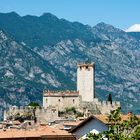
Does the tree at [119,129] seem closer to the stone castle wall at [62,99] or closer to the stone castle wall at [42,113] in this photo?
the stone castle wall at [42,113]

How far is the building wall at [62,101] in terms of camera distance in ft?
508

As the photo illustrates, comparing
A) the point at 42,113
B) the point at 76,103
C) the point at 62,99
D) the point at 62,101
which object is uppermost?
the point at 62,99

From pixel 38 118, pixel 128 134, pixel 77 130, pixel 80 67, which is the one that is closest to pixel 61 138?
pixel 77 130

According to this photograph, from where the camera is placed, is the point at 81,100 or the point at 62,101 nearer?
the point at 62,101

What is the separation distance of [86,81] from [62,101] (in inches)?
560

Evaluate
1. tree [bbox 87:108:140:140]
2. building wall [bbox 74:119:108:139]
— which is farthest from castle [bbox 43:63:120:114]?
tree [bbox 87:108:140:140]

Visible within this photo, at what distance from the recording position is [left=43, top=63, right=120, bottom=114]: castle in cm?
15312

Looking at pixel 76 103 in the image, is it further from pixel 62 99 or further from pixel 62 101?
pixel 62 99

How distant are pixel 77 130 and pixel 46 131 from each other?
22.7 metres

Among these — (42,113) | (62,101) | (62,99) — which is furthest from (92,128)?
(62,99)

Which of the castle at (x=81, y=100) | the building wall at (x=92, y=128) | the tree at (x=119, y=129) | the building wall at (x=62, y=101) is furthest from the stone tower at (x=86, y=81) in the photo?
the tree at (x=119, y=129)

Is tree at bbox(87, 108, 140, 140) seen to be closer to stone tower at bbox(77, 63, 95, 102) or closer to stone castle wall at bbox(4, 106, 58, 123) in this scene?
stone castle wall at bbox(4, 106, 58, 123)

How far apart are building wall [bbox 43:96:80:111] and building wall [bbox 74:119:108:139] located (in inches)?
4336

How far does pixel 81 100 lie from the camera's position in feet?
516
